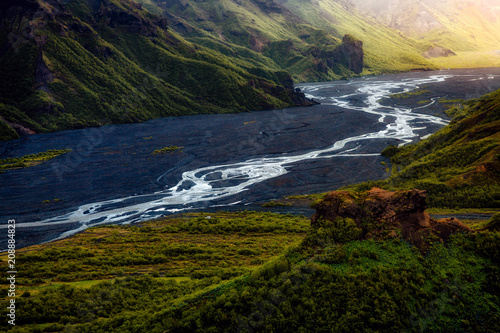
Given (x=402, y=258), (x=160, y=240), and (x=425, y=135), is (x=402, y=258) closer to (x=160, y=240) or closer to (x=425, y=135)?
(x=160, y=240)

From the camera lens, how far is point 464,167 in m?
47.4

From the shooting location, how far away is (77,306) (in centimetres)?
2245

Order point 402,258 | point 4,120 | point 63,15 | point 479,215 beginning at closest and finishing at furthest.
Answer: point 402,258 < point 479,215 < point 4,120 < point 63,15

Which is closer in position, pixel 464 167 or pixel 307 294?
pixel 307 294

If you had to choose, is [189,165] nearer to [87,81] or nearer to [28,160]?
[28,160]

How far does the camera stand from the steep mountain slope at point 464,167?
1673 inches

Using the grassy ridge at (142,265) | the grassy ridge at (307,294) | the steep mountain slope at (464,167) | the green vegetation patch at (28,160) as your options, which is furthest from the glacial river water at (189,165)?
the grassy ridge at (307,294)

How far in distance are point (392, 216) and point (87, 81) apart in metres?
167

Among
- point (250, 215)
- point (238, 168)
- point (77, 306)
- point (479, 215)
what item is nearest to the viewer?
point (77, 306)

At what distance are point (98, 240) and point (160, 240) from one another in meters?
7.67

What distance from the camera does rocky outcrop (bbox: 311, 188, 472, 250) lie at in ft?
72.0

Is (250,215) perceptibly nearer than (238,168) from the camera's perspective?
Yes

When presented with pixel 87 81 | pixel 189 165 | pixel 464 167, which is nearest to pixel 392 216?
pixel 464 167

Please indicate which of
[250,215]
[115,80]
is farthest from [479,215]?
[115,80]
